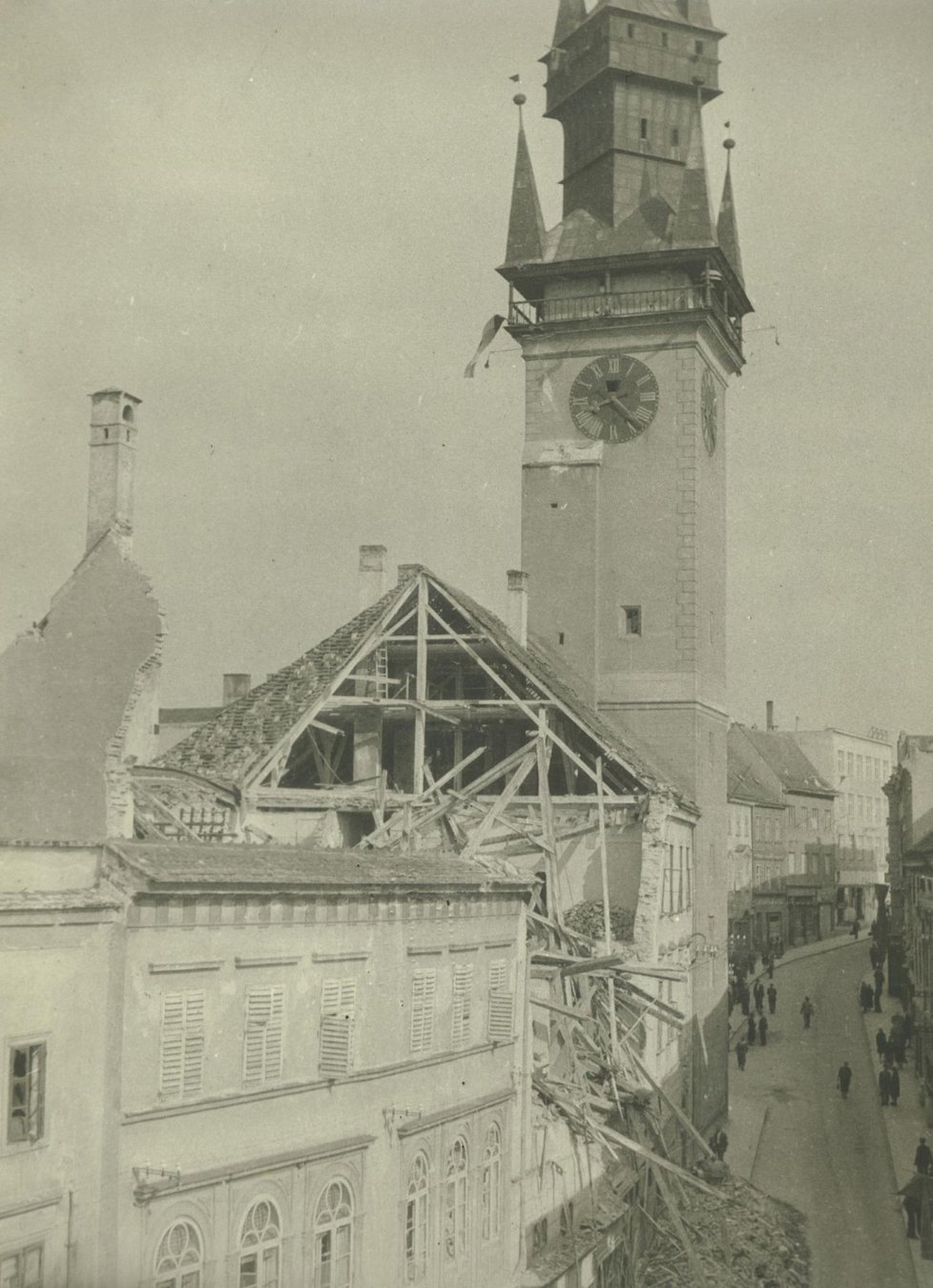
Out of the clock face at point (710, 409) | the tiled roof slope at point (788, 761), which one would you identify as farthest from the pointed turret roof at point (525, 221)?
the tiled roof slope at point (788, 761)

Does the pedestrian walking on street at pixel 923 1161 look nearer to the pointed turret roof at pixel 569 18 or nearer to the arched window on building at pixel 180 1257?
the arched window on building at pixel 180 1257

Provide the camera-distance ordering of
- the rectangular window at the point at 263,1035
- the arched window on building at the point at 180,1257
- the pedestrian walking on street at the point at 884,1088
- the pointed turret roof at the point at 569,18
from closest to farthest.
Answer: the arched window on building at the point at 180,1257
the rectangular window at the point at 263,1035
the pedestrian walking on street at the point at 884,1088
the pointed turret roof at the point at 569,18

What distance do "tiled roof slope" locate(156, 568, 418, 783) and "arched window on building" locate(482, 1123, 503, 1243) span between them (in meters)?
8.66

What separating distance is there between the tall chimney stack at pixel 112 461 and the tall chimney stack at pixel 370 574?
18.5 meters

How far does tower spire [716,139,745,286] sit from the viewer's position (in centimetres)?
4778

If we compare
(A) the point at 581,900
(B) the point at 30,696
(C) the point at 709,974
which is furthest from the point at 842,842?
(B) the point at 30,696

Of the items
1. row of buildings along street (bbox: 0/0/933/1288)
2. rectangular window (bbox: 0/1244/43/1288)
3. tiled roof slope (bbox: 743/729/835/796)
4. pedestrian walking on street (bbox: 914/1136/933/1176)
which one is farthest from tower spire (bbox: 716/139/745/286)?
tiled roof slope (bbox: 743/729/835/796)

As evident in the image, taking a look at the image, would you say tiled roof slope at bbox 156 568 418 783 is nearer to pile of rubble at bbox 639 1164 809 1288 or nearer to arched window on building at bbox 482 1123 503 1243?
arched window on building at bbox 482 1123 503 1243

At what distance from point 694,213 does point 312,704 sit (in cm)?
1851

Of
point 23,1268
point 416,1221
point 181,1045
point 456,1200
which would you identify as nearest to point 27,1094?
point 23,1268

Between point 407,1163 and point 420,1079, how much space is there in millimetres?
1222

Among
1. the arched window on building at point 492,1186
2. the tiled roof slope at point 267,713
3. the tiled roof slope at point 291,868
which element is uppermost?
the tiled roof slope at point 267,713

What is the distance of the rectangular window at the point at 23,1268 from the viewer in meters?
15.9

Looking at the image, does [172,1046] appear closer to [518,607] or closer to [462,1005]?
[462,1005]
